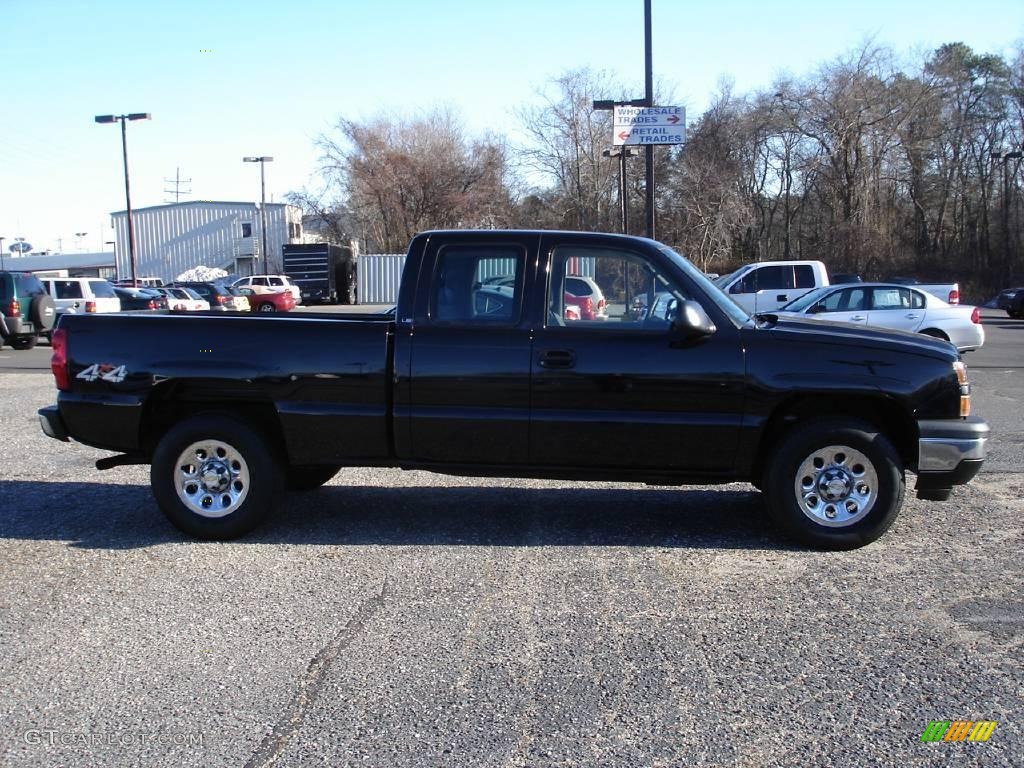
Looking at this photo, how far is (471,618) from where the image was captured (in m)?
4.39

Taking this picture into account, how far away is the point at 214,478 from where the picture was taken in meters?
5.70

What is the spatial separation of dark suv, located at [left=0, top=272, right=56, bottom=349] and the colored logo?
1969cm

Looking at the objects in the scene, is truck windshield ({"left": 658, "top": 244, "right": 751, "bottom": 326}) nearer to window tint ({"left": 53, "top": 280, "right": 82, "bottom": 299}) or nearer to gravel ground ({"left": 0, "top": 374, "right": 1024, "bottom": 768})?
gravel ground ({"left": 0, "top": 374, "right": 1024, "bottom": 768})

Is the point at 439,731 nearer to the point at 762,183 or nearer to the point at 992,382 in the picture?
the point at 992,382

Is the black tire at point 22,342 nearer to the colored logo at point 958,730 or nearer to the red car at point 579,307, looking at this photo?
the red car at point 579,307

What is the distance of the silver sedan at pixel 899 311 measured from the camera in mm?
16031

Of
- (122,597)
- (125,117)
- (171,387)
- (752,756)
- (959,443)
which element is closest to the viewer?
(752,756)

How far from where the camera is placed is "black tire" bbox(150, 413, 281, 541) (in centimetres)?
565

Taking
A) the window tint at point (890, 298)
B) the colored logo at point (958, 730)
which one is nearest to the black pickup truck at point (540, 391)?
the colored logo at point (958, 730)

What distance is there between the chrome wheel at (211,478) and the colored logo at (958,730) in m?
4.06

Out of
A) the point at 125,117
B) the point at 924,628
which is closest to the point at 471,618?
the point at 924,628

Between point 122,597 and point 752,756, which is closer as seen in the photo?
point 752,756

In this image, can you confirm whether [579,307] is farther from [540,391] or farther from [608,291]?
[540,391]

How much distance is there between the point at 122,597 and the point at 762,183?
56271 millimetres
